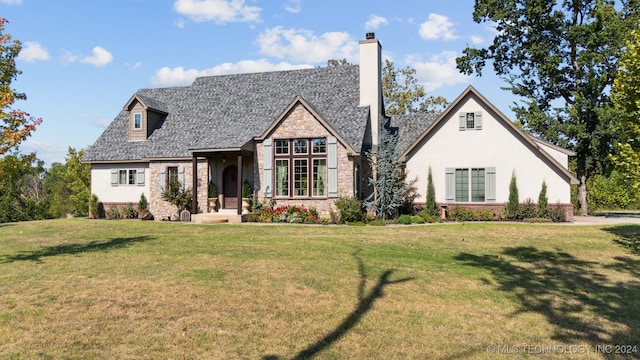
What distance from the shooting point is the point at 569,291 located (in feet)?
27.9

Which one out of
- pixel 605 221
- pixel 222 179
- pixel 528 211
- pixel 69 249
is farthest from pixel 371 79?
pixel 69 249

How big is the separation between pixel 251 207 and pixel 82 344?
56.5 ft

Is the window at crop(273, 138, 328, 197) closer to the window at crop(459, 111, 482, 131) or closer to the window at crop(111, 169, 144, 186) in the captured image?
the window at crop(459, 111, 482, 131)

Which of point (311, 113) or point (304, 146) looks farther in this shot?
point (304, 146)

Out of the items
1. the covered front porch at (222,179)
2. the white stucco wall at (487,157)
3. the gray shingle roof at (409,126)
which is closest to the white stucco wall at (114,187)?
the covered front porch at (222,179)

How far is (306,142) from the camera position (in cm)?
2216

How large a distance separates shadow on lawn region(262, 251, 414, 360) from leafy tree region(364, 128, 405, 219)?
11.2m

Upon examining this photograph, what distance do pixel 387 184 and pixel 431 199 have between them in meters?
2.71

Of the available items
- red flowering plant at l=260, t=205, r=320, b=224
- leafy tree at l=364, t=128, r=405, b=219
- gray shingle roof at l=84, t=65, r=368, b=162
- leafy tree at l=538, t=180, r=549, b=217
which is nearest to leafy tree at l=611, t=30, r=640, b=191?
leafy tree at l=538, t=180, r=549, b=217

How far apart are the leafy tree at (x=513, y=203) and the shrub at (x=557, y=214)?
1.48 m

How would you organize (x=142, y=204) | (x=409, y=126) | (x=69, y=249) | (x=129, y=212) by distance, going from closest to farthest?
1. (x=69, y=249)
2. (x=142, y=204)
3. (x=129, y=212)
4. (x=409, y=126)

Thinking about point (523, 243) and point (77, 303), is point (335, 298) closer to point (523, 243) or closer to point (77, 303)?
point (77, 303)

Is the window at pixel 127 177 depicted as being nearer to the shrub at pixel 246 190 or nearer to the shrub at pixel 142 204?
the shrub at pixel 142 204

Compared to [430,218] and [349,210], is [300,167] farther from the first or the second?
[430,218]
